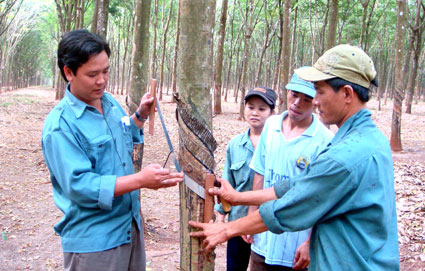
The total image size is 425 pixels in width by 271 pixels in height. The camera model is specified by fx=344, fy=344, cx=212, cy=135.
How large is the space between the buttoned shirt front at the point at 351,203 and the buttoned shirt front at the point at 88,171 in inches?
33.3

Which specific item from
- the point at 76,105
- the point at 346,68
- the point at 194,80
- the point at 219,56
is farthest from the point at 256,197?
the point at 219,56

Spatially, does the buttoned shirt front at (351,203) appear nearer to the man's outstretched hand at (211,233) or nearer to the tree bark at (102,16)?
the man's outstretched hand at (211,233)

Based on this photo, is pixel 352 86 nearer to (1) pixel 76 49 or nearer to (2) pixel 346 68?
(2) pixel 346 68

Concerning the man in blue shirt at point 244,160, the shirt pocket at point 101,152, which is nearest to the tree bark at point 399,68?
the man in blue shirt at point 244,160

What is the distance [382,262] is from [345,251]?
0.18 meters

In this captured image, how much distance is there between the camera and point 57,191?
1.82 m

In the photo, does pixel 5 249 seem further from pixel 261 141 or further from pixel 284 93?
pixel 284 93

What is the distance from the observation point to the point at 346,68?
1529 mm

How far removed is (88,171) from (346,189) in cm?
117

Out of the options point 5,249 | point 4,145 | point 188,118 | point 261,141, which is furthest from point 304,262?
point 4,145

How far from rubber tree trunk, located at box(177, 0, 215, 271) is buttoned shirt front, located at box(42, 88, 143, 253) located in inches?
13.1

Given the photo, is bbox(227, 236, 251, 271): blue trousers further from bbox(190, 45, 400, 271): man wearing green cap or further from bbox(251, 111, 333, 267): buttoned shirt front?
bbox(190, 45, 400, 271): man wearing green cap

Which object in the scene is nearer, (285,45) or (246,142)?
(246,142)

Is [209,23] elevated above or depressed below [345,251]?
above
